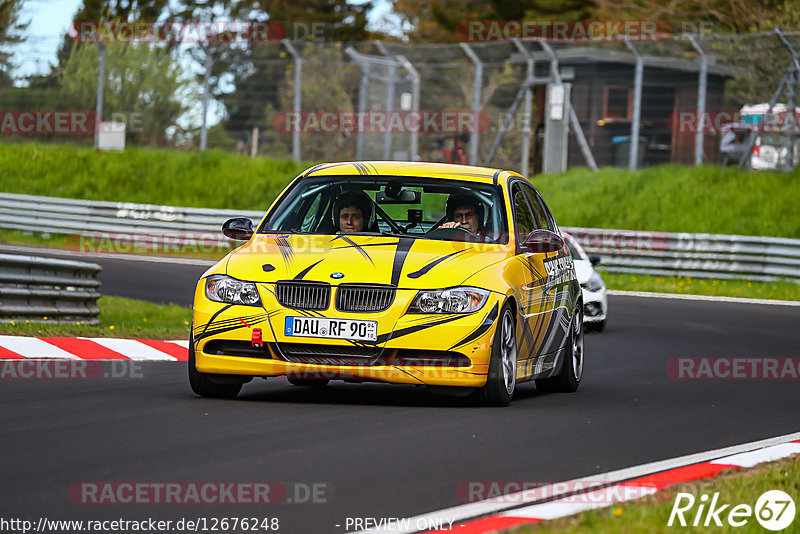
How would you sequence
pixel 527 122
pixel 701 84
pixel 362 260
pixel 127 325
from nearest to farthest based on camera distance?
pixel 362 260
pixel 127 325
pixel 701 84
pixel 527 122

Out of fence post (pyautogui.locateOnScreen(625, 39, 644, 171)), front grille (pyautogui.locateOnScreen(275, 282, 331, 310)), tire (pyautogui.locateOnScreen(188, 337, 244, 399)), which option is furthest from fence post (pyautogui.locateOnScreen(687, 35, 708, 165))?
front grille (pyautogui.locateOnScreen(275, 282, 331, 310))

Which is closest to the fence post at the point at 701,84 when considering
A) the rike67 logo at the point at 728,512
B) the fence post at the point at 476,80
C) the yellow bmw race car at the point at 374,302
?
the fence post at the point at 476,80

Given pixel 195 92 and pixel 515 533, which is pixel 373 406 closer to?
pixel 515 533

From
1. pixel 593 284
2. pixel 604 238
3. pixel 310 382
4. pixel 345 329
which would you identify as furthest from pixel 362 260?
pixel 604 238

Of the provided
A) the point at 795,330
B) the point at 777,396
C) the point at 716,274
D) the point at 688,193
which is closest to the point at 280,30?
the point at 688,193

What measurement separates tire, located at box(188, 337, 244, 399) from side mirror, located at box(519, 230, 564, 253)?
7.00 ft

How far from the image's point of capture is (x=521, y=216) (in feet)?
34.3

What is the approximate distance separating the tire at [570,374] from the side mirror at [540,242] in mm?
1197

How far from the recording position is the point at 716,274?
26.2 meters

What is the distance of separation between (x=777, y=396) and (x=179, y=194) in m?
26.8

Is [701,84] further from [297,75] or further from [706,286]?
[297,75]

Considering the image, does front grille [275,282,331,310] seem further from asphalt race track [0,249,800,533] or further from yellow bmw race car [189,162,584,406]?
asphalt race track [0,249,800,533]

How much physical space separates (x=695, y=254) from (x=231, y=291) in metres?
18.7

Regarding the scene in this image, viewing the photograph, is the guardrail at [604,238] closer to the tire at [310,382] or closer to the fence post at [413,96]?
the fence post at [413,96]
